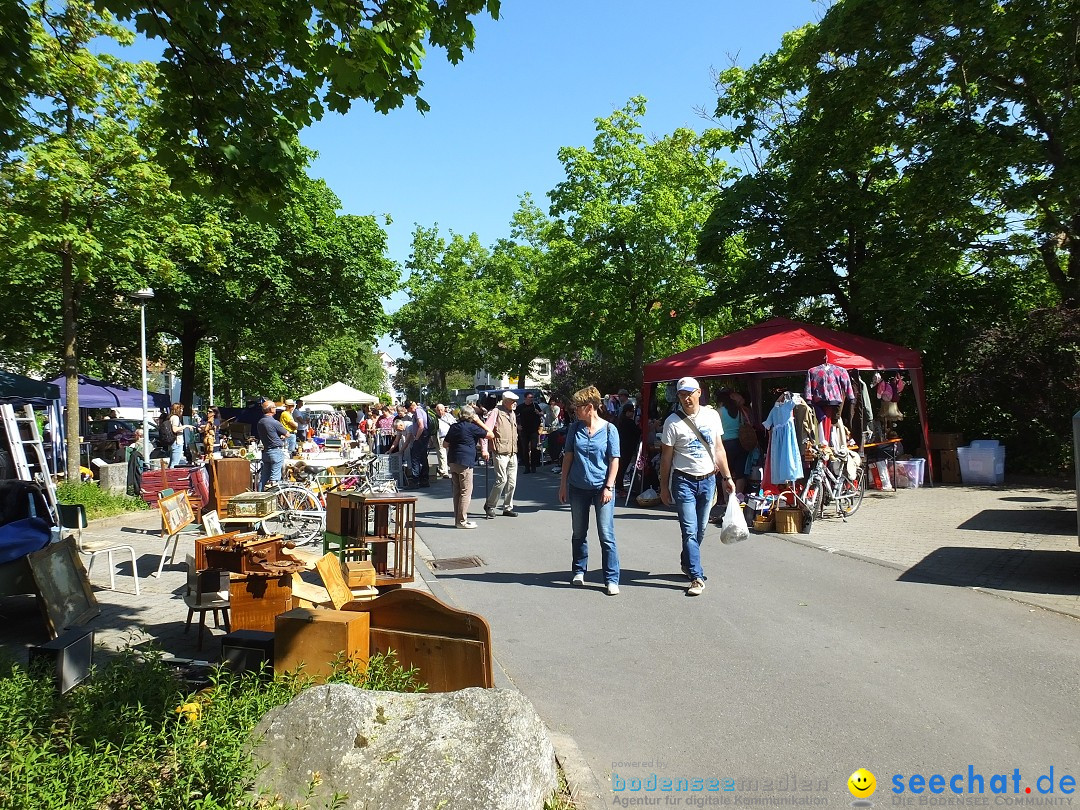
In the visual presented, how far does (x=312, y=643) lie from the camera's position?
4.23 m

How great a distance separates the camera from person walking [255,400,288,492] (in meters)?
13.0

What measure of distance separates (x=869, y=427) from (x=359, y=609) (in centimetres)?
1139

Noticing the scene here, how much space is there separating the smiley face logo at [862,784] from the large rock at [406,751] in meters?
1.37

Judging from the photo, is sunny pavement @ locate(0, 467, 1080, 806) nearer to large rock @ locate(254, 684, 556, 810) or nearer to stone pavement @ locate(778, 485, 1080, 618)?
stone pavement @ locate(778, 485, 1080, 618)

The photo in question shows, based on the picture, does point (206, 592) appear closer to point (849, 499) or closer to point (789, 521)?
point (789, 521)

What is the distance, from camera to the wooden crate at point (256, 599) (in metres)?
5.41

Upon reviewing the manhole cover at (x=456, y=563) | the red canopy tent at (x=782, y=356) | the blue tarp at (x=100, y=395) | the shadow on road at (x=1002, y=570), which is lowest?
the shadow on road at (x=1002, y=570)

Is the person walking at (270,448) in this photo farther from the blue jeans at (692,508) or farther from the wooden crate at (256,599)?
the blue jeans at (692,508)

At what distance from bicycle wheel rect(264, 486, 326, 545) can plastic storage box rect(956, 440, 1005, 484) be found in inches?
464

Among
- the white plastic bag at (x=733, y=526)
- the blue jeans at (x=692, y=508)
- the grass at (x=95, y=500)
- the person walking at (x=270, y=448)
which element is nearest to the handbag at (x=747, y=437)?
the white plastic bag at (x=733, y=526)

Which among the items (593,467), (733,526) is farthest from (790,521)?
(593,467)

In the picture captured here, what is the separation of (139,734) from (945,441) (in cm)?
1596

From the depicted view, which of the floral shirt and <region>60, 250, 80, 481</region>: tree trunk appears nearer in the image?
the floral shirt

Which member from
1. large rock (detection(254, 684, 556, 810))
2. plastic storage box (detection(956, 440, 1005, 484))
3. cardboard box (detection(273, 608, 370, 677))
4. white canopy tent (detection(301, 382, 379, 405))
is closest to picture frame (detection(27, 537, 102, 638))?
cardboard box (detection(273, 608, 370, 677))
